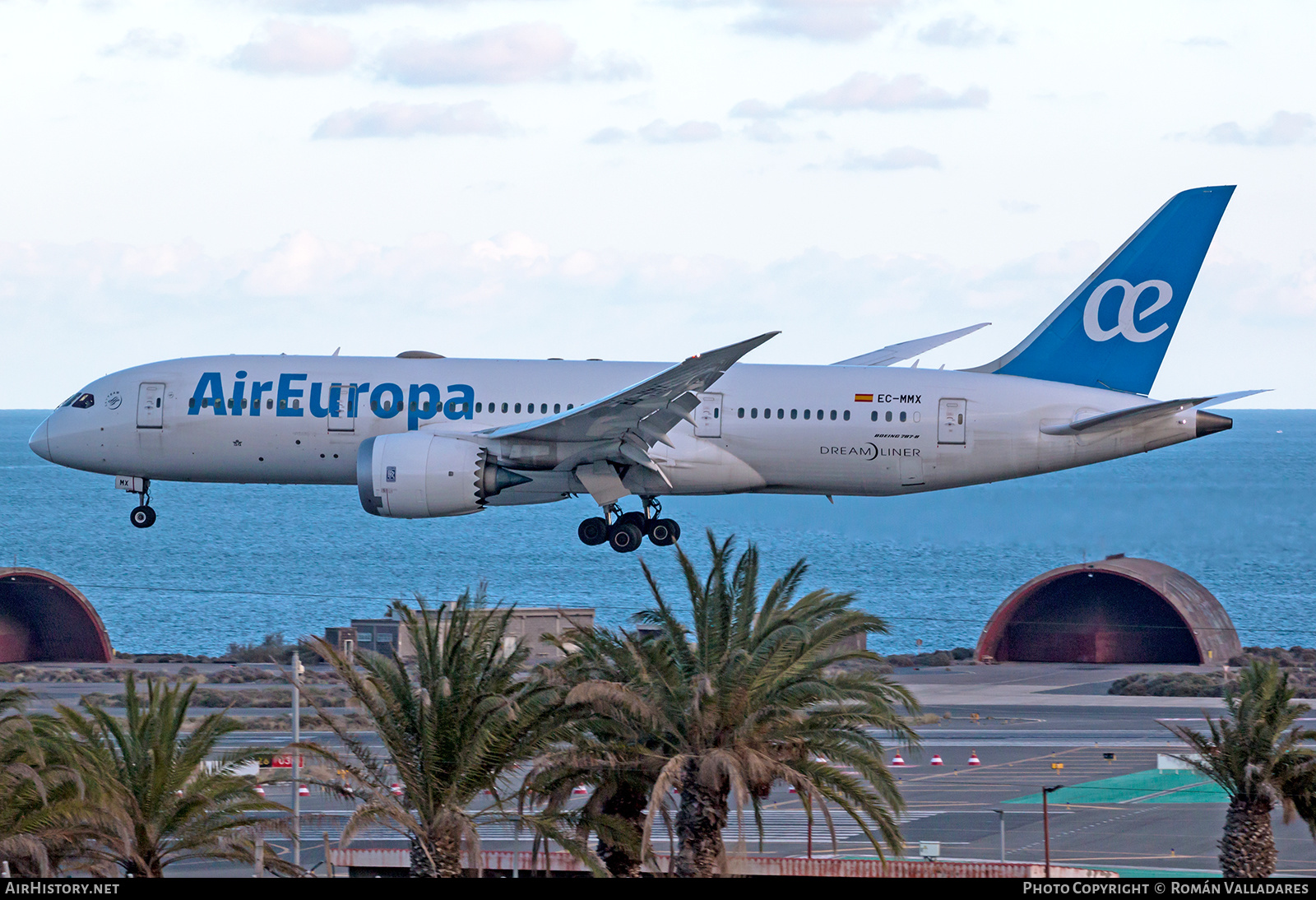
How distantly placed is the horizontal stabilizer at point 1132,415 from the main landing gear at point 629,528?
1021 centimetres

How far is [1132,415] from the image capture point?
4122 cm

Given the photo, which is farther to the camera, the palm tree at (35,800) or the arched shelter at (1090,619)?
the arched shelter at (1090,619)

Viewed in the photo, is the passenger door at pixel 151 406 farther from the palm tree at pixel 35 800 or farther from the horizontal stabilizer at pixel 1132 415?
the horizontal stabilizer at pixel 1132 415

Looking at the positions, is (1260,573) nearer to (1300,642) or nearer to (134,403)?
(1300,642)

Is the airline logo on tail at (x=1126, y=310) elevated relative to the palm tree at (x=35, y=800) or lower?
elevated

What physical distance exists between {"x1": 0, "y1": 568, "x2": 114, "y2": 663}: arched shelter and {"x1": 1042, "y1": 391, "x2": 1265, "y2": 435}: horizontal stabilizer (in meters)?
49.7

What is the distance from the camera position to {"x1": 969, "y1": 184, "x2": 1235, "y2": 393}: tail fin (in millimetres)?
44000

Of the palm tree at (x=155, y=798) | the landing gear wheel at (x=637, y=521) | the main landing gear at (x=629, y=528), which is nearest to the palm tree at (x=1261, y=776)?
the main landing gear at (x=629, y=528)

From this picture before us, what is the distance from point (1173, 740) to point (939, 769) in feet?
28.0

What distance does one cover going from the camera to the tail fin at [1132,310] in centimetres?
4400

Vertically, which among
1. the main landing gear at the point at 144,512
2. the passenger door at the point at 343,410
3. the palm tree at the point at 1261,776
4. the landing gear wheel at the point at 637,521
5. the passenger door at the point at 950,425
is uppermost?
the passenger door at the point at 343,410

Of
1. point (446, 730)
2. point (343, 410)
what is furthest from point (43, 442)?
point (446, 730)

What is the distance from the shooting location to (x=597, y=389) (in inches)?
1690

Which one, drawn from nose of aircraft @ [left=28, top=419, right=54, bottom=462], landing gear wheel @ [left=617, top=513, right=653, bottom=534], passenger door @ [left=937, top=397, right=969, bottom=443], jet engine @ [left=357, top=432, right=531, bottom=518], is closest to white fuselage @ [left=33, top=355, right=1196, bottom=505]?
passenger door @ [left=937, top=397, right=969, bottom=443]
